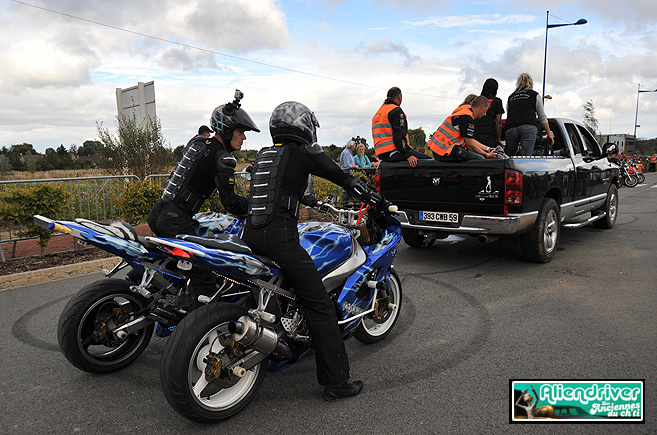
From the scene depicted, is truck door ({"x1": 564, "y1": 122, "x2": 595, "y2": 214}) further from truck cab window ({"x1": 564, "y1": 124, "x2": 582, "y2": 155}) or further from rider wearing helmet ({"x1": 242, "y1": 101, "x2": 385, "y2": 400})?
rider wearing helmet ({"x1": 242, "y1": 101, "x2": 385, "y2": 400})

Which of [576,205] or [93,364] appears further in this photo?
[576,205]

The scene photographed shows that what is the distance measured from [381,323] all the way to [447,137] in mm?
3580

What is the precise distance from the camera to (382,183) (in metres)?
6.98

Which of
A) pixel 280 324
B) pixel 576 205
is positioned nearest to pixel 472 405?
pixel 280 324

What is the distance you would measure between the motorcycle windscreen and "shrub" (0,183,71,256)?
5095 mm

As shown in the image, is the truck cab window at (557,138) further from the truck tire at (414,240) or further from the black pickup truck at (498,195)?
the truck tire at (414,240)

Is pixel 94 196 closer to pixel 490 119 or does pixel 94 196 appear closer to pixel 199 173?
pixel 199 173

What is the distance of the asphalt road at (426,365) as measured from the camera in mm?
2912

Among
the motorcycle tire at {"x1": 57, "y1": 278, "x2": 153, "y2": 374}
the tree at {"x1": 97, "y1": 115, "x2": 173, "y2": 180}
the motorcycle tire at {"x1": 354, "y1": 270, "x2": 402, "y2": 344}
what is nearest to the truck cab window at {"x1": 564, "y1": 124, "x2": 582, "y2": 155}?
the motorcycle tire at {"x1": 354, "y1": 270, "x2": 402, "y2": 344}

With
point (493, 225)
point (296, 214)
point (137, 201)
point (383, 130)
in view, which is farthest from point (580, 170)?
point (137, 201)

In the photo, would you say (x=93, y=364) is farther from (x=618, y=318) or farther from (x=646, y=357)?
(x=618, y=318)

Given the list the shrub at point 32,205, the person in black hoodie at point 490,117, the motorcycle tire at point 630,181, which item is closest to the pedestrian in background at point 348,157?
the person in black hoodie at point 490,117

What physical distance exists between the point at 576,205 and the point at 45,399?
735 centimetres

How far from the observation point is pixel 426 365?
364cm
